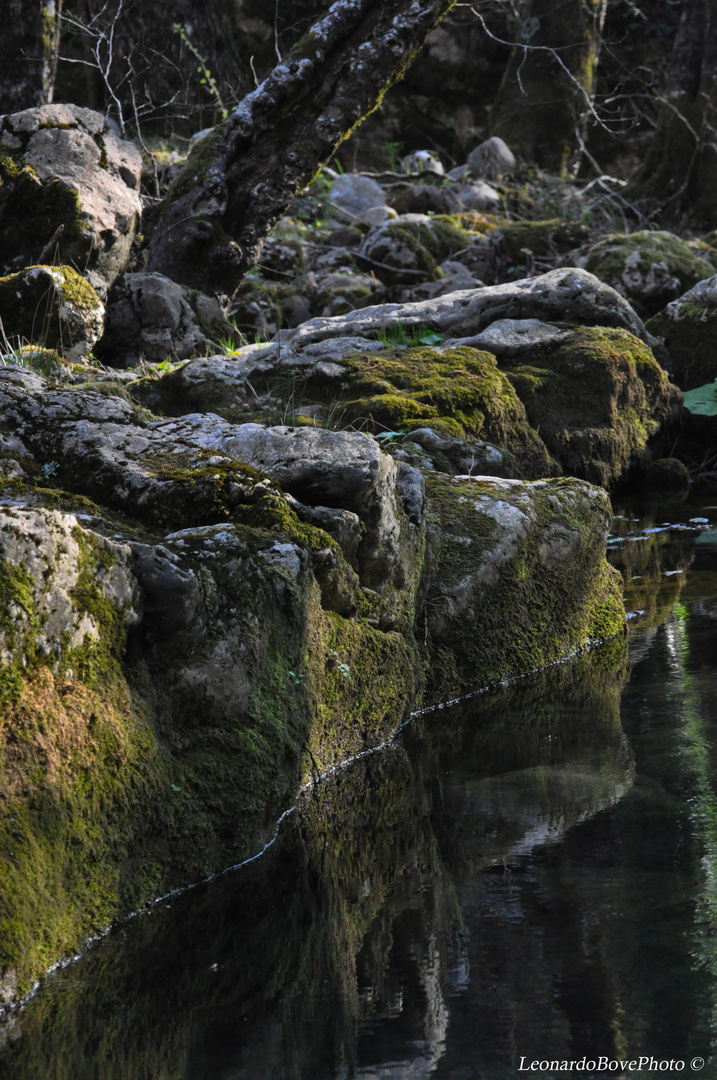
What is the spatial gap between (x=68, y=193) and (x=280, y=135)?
2.11 meters

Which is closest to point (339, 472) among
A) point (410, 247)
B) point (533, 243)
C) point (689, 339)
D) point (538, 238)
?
point (689, 339)

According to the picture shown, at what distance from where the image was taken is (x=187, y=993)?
7.02 feet

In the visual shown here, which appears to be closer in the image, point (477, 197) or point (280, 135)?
point (280, 135)

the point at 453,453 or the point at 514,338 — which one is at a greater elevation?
the point at 514,338

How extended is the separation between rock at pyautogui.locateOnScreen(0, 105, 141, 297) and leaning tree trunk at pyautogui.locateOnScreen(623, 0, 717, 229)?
9.26 meters

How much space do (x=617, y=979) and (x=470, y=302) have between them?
22.7ft

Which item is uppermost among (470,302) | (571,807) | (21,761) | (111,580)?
(470,302)

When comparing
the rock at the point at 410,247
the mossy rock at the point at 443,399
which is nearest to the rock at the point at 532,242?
the rock at the point at 410,247

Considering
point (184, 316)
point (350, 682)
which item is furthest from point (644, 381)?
point (350, 682)

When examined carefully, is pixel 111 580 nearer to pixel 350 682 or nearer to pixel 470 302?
pixel 350 682

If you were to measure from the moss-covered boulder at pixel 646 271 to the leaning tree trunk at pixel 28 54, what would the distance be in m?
5.97

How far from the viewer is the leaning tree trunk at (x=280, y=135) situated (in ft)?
28.1

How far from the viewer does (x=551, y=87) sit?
57.7 feet

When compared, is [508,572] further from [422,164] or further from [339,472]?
[422,164]
